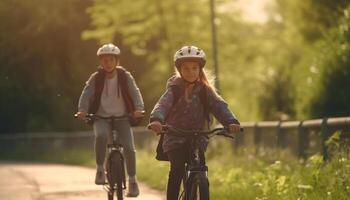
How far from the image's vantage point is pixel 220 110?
751 cm

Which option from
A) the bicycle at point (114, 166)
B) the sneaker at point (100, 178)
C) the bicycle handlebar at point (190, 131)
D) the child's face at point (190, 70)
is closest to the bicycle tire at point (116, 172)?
the bicycle at point (114, 166)

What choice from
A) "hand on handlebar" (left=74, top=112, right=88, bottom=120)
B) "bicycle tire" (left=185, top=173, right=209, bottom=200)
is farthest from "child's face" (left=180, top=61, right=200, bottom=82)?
"hand on handlebar" (left=74, top=112, right=88, bottom=120)

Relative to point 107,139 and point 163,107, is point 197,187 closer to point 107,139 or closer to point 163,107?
point 163,107

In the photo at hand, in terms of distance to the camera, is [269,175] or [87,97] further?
[269,175]

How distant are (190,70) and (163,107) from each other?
0.45 metres

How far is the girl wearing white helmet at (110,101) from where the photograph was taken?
1001 centimetres

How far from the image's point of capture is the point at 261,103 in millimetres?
32000

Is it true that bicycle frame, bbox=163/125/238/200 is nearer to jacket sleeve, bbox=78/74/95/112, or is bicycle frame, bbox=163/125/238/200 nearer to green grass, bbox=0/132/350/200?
green grass, bbox=0/132/350/200

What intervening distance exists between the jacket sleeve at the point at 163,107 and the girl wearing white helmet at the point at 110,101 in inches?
96.3

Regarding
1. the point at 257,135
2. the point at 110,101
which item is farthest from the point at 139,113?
the point at 257,135

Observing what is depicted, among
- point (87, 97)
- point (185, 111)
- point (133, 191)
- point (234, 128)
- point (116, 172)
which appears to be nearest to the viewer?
point (234, 128)

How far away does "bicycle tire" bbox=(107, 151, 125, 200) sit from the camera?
9631mm

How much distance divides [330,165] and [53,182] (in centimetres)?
631

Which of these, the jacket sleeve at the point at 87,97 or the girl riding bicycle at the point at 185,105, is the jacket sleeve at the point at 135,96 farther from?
the girl riding bicycle at the point at 185,105
